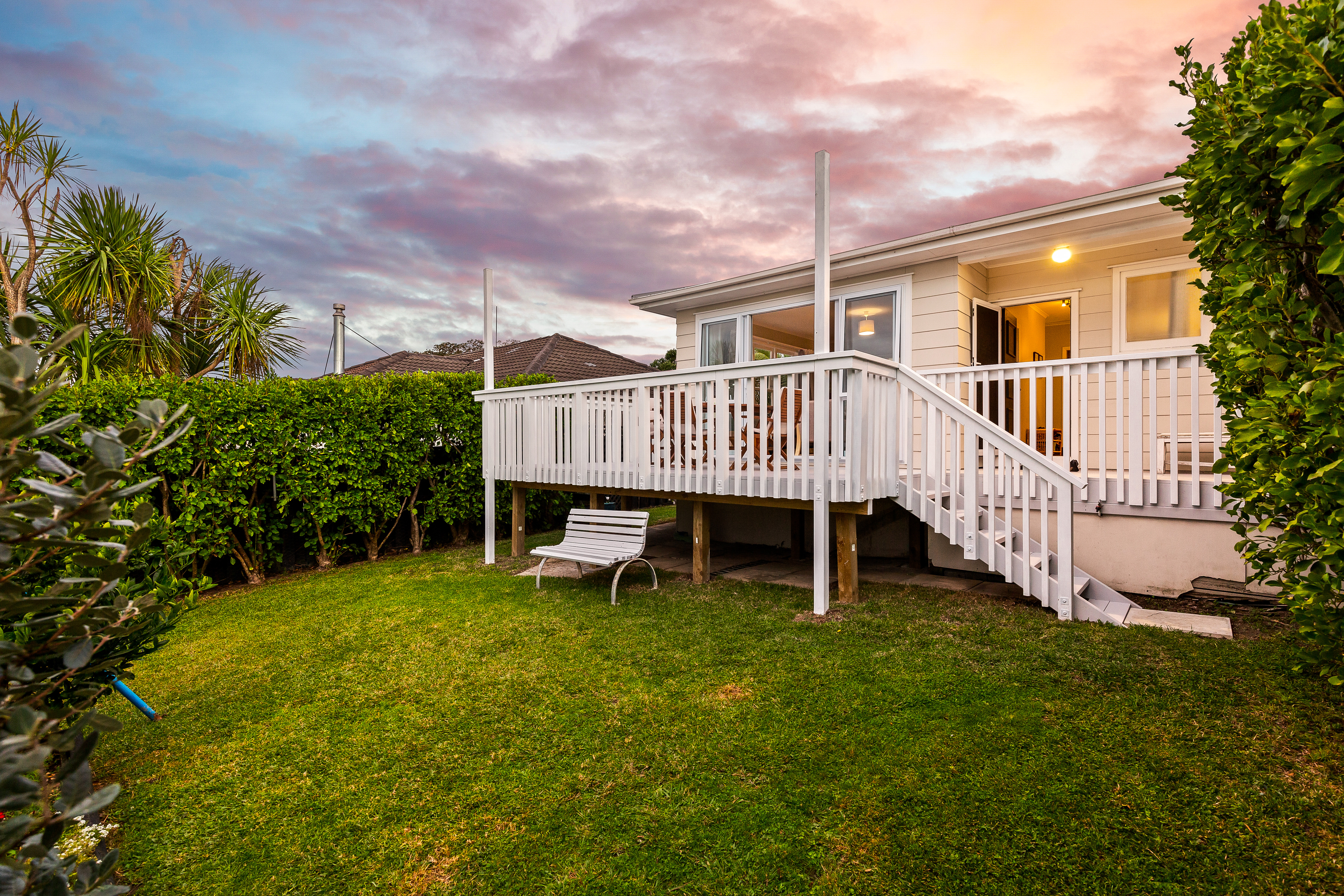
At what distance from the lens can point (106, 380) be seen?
571 cm

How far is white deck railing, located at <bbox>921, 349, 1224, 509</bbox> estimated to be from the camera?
495cm

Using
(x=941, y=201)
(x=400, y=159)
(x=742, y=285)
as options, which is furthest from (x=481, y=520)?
(x=941, y=201)

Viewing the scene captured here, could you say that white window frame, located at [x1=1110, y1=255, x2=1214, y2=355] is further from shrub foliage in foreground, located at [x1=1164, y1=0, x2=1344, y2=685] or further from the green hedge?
the green hedge

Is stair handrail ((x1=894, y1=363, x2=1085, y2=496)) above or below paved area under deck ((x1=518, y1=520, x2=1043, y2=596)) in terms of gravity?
above

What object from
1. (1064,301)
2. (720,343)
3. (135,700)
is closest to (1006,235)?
(1064,301)

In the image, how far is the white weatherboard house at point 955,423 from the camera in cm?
481

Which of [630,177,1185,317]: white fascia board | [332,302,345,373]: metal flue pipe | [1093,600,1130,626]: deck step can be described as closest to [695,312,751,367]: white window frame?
[630,177,1185,317]: white fascia board

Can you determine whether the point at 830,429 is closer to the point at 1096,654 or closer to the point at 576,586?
the point at 1096,654

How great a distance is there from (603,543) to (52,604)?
5.17 metres

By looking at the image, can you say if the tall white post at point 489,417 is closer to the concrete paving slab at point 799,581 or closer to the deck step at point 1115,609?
the concrete paving slab at point 799,581

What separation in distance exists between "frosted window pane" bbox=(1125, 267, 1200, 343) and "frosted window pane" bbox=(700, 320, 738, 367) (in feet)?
16.0

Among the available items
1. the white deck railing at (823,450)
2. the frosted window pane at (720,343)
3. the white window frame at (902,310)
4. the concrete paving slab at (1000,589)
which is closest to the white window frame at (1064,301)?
the white window frame at (902,310)

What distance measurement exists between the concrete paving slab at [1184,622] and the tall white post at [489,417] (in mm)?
6168

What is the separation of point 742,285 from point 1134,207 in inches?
175
